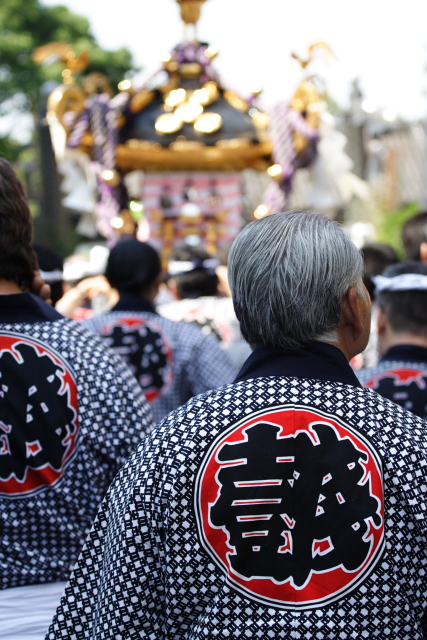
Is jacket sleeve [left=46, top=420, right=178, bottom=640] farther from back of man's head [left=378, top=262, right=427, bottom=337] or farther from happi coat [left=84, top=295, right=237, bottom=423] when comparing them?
happi coat [left=84, top=295, right=237, bottom=423]

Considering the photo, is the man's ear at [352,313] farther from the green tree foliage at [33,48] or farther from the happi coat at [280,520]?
the green tree foliage at [33,48]

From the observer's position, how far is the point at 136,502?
3.78 ft

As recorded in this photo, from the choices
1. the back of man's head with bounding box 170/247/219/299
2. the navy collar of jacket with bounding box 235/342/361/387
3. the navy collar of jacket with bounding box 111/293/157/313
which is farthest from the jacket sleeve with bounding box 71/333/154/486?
the back of man's head with bounding box 170/247/219/299

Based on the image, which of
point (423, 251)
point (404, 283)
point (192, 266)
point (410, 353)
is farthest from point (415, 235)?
point (192, 266)

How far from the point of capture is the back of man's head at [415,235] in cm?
312

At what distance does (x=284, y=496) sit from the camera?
3.60ft

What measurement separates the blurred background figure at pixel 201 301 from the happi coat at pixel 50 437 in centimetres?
177

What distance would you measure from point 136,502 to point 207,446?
0.54 ft

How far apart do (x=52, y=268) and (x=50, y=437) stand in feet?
4.52

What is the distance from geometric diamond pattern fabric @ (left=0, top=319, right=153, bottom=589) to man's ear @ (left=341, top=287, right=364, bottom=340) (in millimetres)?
650

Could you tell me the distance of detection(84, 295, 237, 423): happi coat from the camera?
266 centimetres

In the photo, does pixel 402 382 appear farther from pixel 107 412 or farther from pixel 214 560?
pixel 214 560

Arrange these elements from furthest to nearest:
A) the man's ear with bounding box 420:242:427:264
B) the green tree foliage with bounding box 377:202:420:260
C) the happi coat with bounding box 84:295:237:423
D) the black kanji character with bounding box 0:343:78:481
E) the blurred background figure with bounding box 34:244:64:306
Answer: the green tree foliage with bounding box 377:202:420:260
the man's ear with bounding box 420:242:427:264
the blurred background figure with bounding box 34:244:64:306
the happi coat with bounding box 84:295:237:423
the black kanji character with bounding box 0:343:78:481

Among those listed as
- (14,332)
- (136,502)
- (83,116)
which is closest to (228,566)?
(136,502)
